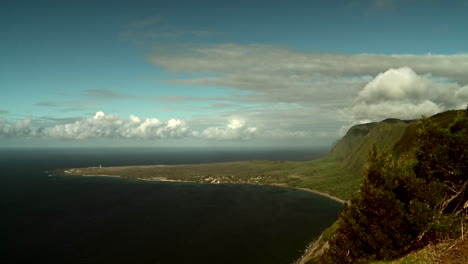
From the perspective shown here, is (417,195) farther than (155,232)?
No

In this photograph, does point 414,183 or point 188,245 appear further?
point 188,245

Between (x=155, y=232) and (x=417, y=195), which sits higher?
(x=417, y=195)

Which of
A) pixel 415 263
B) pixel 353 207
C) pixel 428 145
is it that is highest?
pixel 428 145

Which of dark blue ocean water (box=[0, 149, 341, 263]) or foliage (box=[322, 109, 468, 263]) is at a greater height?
foliage (box=[322, 109, 468, 263])

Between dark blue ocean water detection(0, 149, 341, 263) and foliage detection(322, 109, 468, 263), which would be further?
dark blue ocean water detection(0, 149, 341, 263)

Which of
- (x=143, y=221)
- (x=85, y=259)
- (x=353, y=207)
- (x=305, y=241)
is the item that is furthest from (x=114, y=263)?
(x=353, y=207)

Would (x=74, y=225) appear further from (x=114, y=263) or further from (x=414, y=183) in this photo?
(x=414, y=183)

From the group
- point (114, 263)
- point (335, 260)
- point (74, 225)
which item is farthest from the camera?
point (74, 225)

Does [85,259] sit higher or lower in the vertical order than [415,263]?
lower
